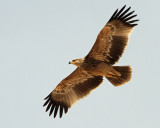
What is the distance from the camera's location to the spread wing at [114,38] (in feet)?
45.7

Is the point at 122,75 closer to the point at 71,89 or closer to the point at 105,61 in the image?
the point at 105,61

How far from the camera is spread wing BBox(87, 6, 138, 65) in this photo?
13922mm

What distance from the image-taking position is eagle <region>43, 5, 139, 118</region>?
13938mm

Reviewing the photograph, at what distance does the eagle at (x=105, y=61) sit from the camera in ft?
45.7

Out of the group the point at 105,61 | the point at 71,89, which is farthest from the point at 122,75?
the point at 71,89

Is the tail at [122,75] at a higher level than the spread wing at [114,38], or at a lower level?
lower

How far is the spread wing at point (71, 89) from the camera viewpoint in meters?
14.5

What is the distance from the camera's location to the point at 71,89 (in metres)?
14.8

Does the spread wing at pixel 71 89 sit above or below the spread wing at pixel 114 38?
below

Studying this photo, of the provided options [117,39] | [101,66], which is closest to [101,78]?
[101,66]

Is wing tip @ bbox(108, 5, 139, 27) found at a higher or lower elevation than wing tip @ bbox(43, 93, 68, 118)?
higher

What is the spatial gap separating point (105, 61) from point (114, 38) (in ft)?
2.99

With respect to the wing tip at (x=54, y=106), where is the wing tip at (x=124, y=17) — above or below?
above

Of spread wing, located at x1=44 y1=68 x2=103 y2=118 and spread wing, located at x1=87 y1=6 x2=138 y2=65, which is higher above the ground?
spread wing, located at x1=87 y1=6 x2=138 y2=65
